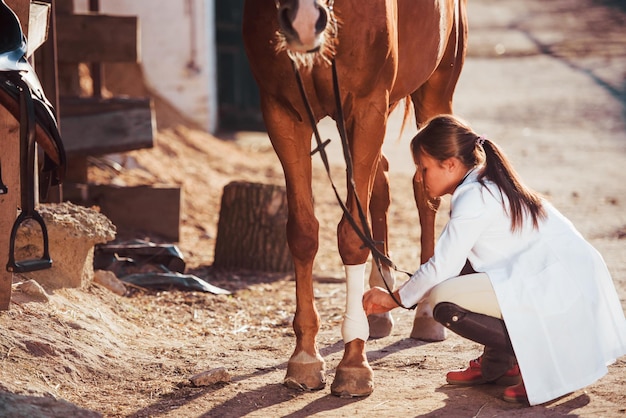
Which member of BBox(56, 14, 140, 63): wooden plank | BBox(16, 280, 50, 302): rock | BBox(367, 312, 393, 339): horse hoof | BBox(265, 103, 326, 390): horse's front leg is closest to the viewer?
BBox(265, 103, 326, 390): horse's front leg

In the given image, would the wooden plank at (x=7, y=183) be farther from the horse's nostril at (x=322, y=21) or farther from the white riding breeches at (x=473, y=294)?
the white riding breeches at (x=473, y=294)

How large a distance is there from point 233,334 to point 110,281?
3.10ft

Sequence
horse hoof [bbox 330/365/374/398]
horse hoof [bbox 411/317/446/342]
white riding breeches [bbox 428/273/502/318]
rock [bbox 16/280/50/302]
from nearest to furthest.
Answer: white riding breeches [bbox 428/273/502/318]
horse hoof [bbox 330/365/374/398]
rock [bbox 16/280/50/302]
horse hoof [bbox 411/317/446/342]

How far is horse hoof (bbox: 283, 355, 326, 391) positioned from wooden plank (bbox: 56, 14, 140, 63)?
13.1 feet

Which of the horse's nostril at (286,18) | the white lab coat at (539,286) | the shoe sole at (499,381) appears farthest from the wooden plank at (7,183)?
the shoe sole at (499,381)

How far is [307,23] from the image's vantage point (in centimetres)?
346

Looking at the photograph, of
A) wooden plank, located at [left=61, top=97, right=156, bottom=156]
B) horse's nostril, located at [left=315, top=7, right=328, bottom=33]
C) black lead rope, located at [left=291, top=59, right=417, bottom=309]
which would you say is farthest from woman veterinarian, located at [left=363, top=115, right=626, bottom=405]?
wooden plank, located at [left=61, top=97, right=156, bottom=156]

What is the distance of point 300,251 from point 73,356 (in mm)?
1135

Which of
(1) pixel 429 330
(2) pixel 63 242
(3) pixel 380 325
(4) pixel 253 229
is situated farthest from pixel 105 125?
(1) pixel 429 330

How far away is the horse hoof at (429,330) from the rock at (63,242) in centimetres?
182

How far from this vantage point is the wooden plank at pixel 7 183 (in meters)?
4.30

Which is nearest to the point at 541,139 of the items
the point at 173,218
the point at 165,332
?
the point at 173,218

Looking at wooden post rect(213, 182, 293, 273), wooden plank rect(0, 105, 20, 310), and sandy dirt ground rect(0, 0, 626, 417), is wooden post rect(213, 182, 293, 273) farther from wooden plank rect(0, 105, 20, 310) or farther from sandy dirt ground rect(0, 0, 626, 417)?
wooden plank rect(0, 105, 20, 310)

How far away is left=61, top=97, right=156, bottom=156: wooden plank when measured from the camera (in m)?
7.14
